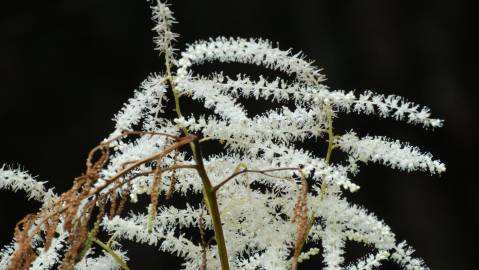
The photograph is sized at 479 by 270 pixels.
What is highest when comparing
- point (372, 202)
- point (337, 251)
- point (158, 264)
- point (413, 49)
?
point (413, 49)

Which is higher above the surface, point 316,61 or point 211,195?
point 316,61

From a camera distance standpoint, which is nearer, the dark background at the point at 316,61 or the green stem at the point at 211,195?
the green stem at the point at 211,195

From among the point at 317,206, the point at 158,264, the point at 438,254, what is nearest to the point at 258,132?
the point at 317,206

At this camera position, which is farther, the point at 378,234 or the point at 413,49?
the point at 413,49

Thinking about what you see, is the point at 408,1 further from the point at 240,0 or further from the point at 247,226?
the point at 247,226

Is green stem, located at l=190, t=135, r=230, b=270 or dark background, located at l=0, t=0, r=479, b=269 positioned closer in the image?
green stem, located at l=190, t=135, r=230, b=270

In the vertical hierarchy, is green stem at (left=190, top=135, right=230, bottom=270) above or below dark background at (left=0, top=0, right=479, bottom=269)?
below

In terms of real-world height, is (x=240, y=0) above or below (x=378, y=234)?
above

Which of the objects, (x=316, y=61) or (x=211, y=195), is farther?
(x=316, y=61)
